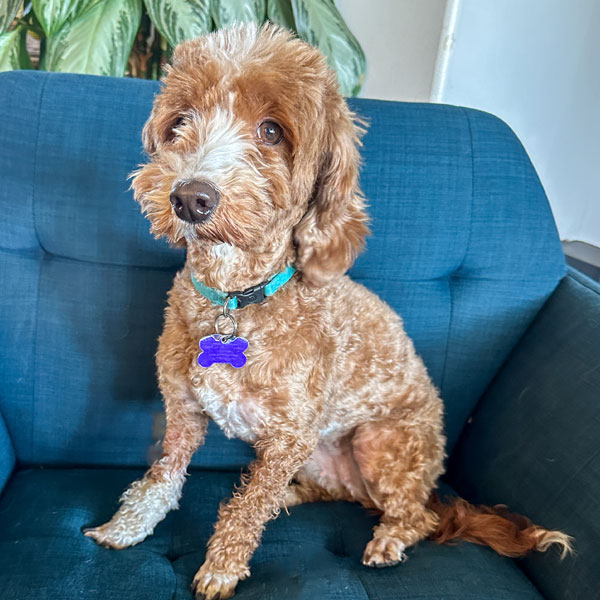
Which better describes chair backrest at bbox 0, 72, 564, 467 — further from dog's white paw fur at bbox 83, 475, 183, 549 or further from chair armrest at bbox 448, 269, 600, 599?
dog's white paw fur at bbox 83, 475, 183, 549

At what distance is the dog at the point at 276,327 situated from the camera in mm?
868

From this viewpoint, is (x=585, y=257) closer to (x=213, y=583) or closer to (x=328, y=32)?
(x=328, y=32)

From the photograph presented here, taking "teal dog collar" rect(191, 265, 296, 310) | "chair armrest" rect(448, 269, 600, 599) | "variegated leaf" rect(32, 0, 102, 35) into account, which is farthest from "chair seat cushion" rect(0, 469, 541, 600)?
"variegated leaf" rect(32, 0, 102, 35)

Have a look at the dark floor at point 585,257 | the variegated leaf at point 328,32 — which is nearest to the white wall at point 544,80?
the dark floor at point 585,257

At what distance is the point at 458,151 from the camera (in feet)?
4.51

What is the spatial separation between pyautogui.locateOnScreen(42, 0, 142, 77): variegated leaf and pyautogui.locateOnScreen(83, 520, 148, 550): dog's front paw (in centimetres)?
129

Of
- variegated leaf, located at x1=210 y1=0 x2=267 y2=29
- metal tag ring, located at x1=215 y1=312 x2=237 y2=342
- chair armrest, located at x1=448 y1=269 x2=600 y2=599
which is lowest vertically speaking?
chair armrest, located at x1=448 y1=269 x2=600 y2=599

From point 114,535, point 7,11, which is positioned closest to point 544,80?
point 7,11

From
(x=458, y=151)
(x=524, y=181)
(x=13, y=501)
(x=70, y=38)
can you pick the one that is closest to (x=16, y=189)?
(x=70, y=38)

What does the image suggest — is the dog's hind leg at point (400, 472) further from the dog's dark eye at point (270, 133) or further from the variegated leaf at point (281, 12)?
the variegated leaf at point (281, 12)

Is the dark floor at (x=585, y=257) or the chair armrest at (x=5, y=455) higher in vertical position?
the dark floor at (x=585, y=257)

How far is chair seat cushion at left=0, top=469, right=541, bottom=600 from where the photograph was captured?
3.14 ft

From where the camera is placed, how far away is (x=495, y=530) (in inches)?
43.6

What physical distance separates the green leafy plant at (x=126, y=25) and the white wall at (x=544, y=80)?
0.37 meters
